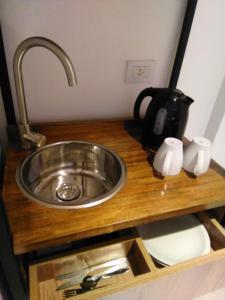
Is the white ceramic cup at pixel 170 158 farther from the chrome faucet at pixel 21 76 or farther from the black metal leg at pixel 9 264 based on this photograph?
the black metal leg at pixel 9 264

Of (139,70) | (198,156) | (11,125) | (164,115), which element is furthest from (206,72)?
(11,125)

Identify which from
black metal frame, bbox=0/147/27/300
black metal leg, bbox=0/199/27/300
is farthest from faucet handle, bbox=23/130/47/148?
black metal leg, bbox=0/199/27/300

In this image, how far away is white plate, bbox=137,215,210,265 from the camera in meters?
0.77

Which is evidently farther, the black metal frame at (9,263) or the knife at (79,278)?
the knife at (79,278)

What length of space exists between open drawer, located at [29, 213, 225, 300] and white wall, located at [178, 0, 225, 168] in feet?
2.11

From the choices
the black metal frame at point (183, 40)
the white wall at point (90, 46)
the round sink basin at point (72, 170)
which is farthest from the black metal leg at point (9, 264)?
the black metal frame at point (183, 40)

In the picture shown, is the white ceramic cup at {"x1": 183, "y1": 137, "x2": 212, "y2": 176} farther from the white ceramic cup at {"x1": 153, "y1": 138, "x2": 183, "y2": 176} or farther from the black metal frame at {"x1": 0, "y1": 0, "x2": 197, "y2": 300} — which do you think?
the black metal frame at {"x1": 0, "y1": 0, "x2": 197, "y2": 300}

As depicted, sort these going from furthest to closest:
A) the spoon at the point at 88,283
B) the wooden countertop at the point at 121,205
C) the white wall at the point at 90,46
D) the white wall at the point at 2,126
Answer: the white wall at the point at 2,126 → the white wall at the point at 90,46 → the spoon at the point at 88,283 → the wooden countertop at the point at 121,205

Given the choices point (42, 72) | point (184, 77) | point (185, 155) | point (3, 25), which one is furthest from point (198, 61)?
point (3, 25)

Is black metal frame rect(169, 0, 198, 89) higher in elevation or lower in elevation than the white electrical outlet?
higher

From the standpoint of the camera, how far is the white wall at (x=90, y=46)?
789 millimetres

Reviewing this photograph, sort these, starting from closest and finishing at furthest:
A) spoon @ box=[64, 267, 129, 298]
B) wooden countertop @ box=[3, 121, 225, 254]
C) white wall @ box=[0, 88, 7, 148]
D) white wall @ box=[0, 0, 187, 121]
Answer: wooden countertop @ box=[3, 121, 225, 254] < spoon @ box=[64, 267, 129, 298] < white wall @ box=[0, 0, 187, 121] < white wall @ box=[0, 88, 7, 148]

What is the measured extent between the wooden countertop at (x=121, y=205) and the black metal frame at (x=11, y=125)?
0.06 meters

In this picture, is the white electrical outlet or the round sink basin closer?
the round sink basin
